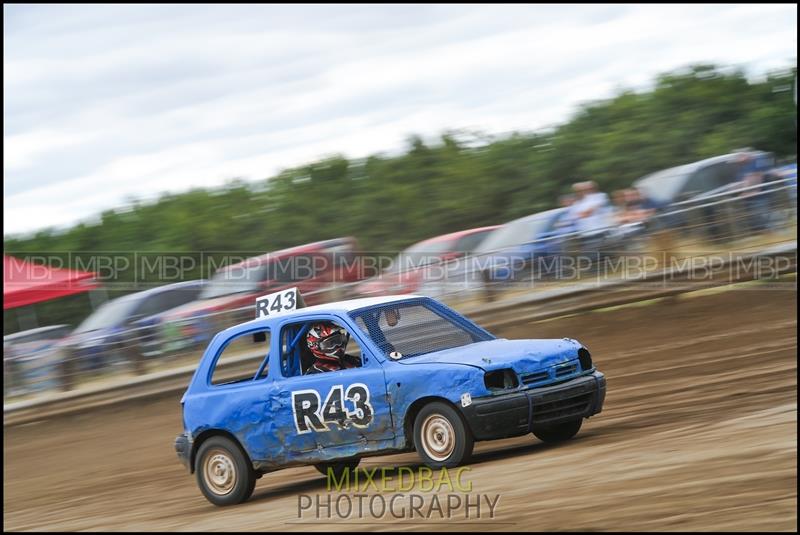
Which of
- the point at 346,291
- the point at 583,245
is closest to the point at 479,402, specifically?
the point at 583,245

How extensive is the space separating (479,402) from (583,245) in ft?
25.0

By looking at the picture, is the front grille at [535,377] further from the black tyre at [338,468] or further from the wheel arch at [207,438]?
the wheel arch at [207,438]

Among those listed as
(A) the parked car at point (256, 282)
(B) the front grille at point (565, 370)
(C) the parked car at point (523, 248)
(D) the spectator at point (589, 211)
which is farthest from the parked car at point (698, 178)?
(B) the front grille at point (565, 370)

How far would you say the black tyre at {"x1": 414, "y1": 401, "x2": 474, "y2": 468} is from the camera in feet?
25.0

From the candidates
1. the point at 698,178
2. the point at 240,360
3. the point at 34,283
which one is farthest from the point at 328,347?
the point at 34,283

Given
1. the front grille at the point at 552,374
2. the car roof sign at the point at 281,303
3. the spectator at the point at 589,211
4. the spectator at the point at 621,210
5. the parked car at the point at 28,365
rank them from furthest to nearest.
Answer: the parked car at the point at 28,365
the spectator at the point at 589,211
the spectator at the point at 621,210
the car roof sign at the point at 281,303
the front grille at the point at 552,374

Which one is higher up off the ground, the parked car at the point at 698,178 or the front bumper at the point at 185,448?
the parked car at the point at 698,178

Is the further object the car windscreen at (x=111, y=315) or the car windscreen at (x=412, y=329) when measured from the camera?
the car windscreen at (x=111, y=315)

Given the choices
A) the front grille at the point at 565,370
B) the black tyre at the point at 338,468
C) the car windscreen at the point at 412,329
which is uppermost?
the car windscreen at the point at 412,329

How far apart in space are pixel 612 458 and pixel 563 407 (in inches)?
25.2

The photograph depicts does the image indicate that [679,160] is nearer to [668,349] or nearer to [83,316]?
[668,349]

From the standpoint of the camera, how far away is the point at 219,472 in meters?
8.76

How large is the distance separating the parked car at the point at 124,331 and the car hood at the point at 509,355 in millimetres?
9465

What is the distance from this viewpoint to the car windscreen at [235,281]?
17.6m
